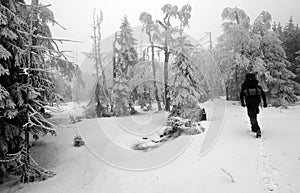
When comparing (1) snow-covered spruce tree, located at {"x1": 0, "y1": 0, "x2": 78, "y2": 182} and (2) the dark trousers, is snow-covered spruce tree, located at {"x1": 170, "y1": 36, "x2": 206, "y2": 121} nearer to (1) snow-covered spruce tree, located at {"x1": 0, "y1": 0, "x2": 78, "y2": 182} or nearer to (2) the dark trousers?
(2) the dark trousers

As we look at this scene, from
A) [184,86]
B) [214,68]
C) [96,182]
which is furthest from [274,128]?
[214,68]

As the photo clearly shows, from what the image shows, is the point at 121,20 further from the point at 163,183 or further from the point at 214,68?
the point at 163,183

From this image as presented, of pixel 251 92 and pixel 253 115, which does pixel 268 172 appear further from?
pixel 251 92

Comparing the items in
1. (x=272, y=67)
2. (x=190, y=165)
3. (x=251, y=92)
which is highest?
(x=272, y=67)

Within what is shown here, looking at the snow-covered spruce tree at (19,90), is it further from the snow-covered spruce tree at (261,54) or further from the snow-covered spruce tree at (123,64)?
the snow-covered spruce tree at (261,54)

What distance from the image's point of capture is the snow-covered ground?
18.6 feet

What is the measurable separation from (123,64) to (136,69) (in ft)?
6.15

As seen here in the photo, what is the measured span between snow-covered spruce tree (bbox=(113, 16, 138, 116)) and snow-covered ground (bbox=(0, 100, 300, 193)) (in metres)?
13.2

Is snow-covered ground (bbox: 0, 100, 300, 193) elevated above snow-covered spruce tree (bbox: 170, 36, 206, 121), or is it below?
below

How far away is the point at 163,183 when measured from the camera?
253 inches

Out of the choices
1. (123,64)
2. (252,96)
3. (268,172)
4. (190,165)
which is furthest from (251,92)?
(123,64)

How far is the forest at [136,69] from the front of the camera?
8492mm

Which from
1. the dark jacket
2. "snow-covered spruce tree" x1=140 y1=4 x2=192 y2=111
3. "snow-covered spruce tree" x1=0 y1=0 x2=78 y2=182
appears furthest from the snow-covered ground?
"snow-covered spruce tree" x1=140 y1=4 x2=192 y2=111

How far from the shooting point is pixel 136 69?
2523 cm
